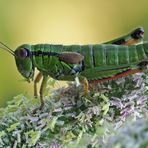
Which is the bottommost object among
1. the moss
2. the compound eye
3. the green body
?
the moss

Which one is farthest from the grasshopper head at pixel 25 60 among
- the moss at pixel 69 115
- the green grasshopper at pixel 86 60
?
the moss at pixel 69 115

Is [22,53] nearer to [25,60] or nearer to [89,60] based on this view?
[25,60]

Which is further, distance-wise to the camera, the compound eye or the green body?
the compound eye

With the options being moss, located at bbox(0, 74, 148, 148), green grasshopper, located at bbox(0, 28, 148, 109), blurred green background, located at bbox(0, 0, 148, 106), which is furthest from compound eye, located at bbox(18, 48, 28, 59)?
blurred green background, located at bbox(0, 0, 148, 106)

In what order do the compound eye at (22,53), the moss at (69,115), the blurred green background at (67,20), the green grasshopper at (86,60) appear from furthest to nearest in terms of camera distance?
1. the blurred green background at (67,20)
2. the compound eye at (22,53)
3. the green grasshopper at (86,60)
4. the moss at (69,115)

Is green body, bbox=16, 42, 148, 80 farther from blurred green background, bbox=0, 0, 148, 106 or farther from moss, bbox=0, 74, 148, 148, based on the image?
blurred green background, bbox=0, 0, 148, 106

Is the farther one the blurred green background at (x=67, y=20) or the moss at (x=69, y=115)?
the blurred green background at (x=67, y=20)

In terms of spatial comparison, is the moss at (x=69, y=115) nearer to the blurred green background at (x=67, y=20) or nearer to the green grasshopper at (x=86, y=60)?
the green grasshopper at (x=86, y=60)

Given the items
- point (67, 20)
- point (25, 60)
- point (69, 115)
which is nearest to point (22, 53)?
point (25, 60)
